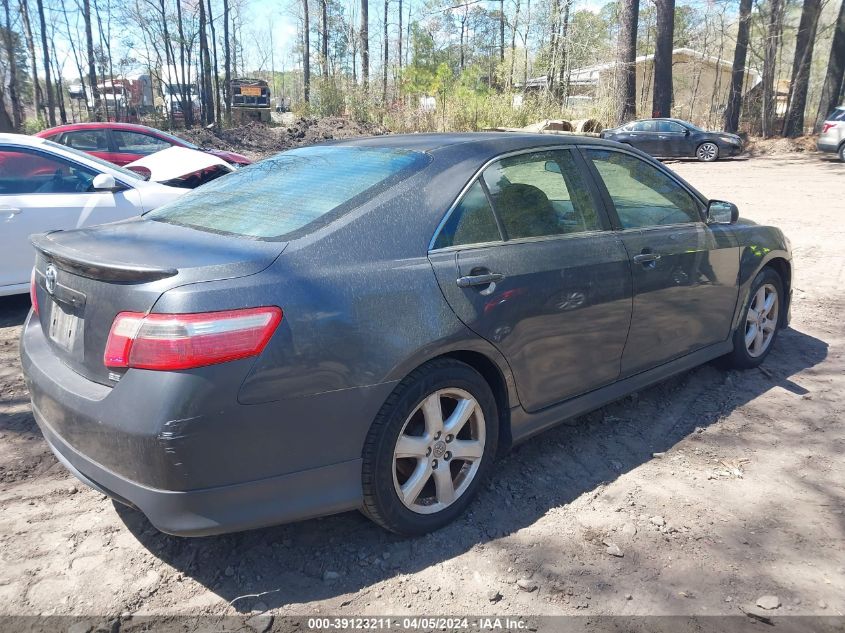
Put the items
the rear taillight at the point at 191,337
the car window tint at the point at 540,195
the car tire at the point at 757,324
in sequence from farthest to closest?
the car tire at the point at 757,324
the car window tint at the point at 540,195
the rear taillight at the point at 191,337

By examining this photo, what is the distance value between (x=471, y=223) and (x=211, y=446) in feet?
4.72

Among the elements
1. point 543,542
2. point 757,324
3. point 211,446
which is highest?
point 211,446

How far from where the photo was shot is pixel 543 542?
2.88 meters

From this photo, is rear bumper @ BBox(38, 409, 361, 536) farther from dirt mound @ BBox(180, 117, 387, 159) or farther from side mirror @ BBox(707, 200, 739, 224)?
dirt mound @ BBox(180, 117, 387, 159)

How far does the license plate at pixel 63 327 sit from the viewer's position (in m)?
2.61

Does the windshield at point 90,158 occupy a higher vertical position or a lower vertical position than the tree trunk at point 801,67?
lower

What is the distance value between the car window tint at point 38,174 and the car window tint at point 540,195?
439 centimetres

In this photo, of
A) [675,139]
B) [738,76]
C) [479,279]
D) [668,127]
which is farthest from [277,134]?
[479,279]

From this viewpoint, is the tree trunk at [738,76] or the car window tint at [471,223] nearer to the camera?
the car window tint at [471,223]

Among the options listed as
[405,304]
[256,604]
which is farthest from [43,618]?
[405,304]

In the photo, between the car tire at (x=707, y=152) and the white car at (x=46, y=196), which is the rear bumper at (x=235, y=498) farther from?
the car tire at (x=707, y=152)

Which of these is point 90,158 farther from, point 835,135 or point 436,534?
point 835,135

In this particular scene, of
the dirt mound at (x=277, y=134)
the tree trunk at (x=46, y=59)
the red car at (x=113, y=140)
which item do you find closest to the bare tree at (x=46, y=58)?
the tree trunk at (x=46, y=59)

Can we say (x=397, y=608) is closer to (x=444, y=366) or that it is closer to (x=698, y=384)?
(x=444, y=366)
